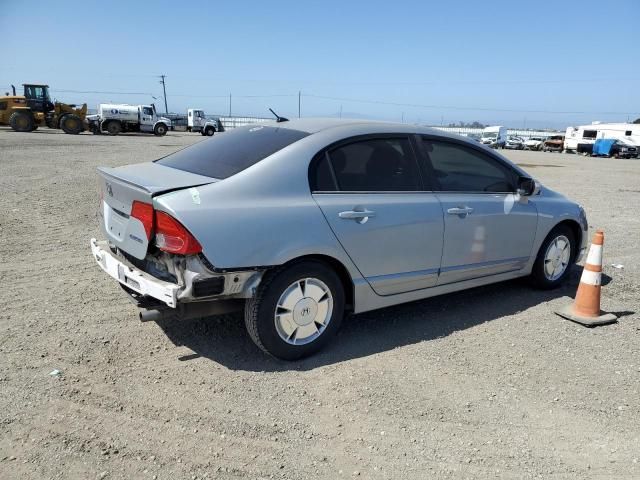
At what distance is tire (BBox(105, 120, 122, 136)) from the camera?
35406mm

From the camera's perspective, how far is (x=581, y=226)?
522 cm

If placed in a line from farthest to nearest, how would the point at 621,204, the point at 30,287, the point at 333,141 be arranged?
the point at 621,204, the point at 30,287, the point at 333,141

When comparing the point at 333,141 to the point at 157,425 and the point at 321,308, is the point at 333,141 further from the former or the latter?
the point at 157,425

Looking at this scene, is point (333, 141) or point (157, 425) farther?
point (333, 141)

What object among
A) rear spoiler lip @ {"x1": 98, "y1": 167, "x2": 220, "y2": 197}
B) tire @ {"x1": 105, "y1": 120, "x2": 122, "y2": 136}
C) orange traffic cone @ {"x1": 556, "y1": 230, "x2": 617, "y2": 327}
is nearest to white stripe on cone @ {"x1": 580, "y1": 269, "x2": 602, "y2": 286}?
orange traffic cone @ {"x1": 556, "y1": 230, "x2": 617, "y2": 327}

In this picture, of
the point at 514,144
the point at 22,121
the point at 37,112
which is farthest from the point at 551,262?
the point at 514,144

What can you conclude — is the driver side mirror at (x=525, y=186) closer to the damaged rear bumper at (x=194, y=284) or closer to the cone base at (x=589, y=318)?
the cone base at (x=589, y=318)

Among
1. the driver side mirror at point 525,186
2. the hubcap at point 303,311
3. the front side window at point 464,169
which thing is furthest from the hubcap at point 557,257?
the hubcap at point 303,311

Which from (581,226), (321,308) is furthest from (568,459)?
(581,226)

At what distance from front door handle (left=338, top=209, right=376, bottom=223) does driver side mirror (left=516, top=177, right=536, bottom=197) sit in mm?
1768

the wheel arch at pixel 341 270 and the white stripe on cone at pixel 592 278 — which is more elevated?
the wheel arch at pixel 341 270

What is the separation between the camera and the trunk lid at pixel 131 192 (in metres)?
3.14

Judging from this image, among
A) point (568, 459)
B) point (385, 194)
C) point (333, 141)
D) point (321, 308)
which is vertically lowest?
point (568, 459)

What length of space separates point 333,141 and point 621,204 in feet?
34.3
